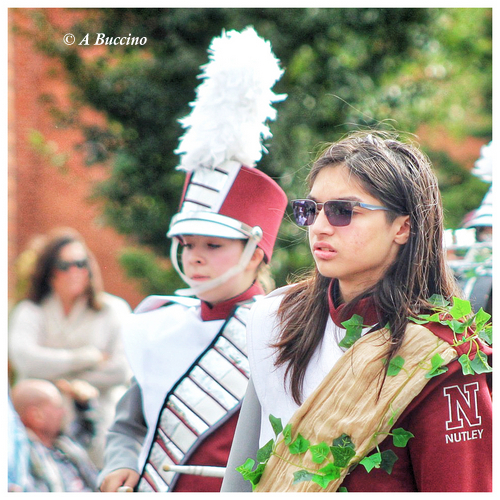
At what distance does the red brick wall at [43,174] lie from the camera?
6.24m

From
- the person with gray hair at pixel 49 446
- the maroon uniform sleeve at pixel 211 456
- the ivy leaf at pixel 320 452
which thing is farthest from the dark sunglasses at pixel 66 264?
the ivy leaf at pixel 320 452

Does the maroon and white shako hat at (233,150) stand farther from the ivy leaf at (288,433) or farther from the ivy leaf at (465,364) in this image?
the ivy leaf at (465,364)

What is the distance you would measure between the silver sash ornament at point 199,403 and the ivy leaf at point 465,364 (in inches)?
41.7

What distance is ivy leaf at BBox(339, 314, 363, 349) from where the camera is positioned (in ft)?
5.74

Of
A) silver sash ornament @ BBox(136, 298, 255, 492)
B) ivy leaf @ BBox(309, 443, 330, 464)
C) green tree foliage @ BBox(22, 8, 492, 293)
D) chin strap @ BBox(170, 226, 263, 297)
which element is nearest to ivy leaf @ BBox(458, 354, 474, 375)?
ivy leaf @ BBox(309, 443, 330, 464)

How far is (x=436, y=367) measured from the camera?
1.62 m

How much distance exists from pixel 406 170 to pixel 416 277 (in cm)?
27

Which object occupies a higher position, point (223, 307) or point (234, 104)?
point (234, 104)

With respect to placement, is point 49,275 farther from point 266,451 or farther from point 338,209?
point 338,209

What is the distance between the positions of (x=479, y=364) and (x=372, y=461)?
334 millimetres

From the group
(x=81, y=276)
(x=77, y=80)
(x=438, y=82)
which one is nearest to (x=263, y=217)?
(x=81, y=276)

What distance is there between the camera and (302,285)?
2025 millimetres

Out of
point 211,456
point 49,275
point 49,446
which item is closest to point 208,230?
point 211,456

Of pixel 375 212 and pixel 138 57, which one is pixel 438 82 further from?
pixel 375 212
